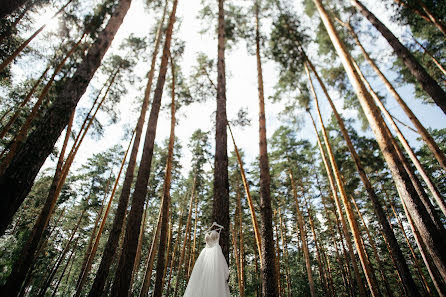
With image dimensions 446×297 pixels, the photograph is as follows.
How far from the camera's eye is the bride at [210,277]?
2537 mm

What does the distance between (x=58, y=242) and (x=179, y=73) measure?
2091cm

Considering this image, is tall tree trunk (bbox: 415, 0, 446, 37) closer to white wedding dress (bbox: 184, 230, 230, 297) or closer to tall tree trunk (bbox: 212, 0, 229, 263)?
tall tree trunk (bbox: 212, 0, 229, 263)

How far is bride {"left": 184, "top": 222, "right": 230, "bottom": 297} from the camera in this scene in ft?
8.32

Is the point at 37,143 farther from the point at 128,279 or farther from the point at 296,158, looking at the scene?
the point at 296,158

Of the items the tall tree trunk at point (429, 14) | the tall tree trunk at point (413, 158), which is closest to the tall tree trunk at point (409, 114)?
the tall tree trunk at point (413, 158)

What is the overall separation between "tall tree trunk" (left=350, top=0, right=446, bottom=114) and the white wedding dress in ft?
20.9

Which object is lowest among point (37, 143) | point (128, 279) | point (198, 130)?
point (128, 279)

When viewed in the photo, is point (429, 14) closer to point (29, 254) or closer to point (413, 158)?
point (413, 158)

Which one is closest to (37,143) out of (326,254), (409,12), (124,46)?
(124,46)

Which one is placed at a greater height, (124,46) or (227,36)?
(124,46)

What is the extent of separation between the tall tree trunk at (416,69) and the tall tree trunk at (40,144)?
7614 millimetres

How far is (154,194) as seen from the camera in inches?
687

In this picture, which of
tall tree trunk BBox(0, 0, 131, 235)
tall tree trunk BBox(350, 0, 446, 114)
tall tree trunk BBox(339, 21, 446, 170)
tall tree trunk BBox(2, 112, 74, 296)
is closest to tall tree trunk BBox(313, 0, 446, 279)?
tall tree trunk BBox(350, 0, 446, 114)

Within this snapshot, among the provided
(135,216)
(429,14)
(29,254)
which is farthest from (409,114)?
(29,254)
